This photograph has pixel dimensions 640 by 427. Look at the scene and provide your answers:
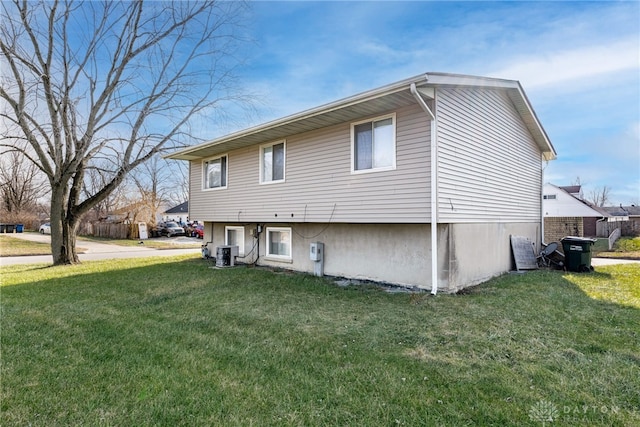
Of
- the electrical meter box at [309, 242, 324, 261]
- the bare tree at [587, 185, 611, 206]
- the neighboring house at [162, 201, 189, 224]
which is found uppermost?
the bare tree at [587, 185, 611, 206]

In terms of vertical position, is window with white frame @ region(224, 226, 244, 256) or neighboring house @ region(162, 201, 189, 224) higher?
neighboring house @ region(162, 201, 189, 224)

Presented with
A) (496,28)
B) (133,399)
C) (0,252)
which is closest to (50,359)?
(133,399)

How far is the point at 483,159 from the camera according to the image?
7.83m

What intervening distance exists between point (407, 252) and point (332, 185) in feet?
7.26

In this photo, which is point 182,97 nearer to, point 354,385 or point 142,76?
point 142,76

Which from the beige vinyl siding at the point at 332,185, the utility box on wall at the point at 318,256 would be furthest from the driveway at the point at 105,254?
the utility box on wall at the point at 318,256

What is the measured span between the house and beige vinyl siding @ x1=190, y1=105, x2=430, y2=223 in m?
0.02

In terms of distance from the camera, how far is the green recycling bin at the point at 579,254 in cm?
903

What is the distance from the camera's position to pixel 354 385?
3.01 meters

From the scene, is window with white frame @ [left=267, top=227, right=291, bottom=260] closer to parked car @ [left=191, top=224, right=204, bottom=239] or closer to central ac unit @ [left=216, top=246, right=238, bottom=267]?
central ac unit @ [left=216, top=246, right=238, bottom=267]

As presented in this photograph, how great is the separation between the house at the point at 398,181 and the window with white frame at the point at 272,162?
1.2 inches

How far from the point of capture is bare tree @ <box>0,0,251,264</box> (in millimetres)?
9922

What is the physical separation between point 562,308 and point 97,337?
21.9 ft

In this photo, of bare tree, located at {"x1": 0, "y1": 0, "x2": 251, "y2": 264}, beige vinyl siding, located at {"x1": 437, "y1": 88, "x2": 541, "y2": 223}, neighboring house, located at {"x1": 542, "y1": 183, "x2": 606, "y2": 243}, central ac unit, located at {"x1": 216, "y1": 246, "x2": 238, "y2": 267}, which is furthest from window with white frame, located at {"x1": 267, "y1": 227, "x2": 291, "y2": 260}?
neighboring house, located at {"x1": 542, "y1": 183, "x2": 606, "y2": 243}
